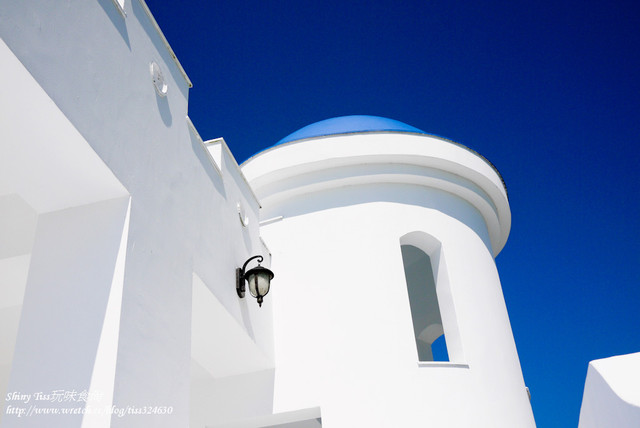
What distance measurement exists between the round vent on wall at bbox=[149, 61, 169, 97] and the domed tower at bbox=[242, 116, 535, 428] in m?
4.00

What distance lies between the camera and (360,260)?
838 cm

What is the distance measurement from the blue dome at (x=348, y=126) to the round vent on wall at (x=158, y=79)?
13.8 feet

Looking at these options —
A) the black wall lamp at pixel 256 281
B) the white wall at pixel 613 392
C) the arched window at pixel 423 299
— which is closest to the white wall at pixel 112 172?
the black wall lamp at pixel 256 281

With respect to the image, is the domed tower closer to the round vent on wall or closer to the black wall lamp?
the black wall lamp

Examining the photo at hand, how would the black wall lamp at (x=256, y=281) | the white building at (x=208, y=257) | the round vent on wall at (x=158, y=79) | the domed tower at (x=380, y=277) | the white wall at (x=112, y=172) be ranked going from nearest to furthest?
the white wall at (x=112, y=172)
the white building at (x=208, y=257)
the round vent on wall at (x=158, y=79)
the black wall lamp at (x=256, y=281)
the domed tower at (x=380, y=277)

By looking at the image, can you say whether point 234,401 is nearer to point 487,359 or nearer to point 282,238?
point 282,238

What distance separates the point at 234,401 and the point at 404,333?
237 cm

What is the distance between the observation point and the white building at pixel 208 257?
139 inches

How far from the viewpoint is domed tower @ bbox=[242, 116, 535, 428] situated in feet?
24.6

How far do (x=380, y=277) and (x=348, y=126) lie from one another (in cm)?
285

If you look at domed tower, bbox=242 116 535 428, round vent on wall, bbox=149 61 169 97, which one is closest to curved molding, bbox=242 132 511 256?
domed tower, bbox=242 116 535 428

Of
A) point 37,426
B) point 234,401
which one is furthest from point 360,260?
point 37,426

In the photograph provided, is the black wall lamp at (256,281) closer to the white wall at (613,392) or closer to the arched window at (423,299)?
the white wall at (613,392)

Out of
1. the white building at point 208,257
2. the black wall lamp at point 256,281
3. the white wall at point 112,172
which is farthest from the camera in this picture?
the black wall lamp at point 256,281
